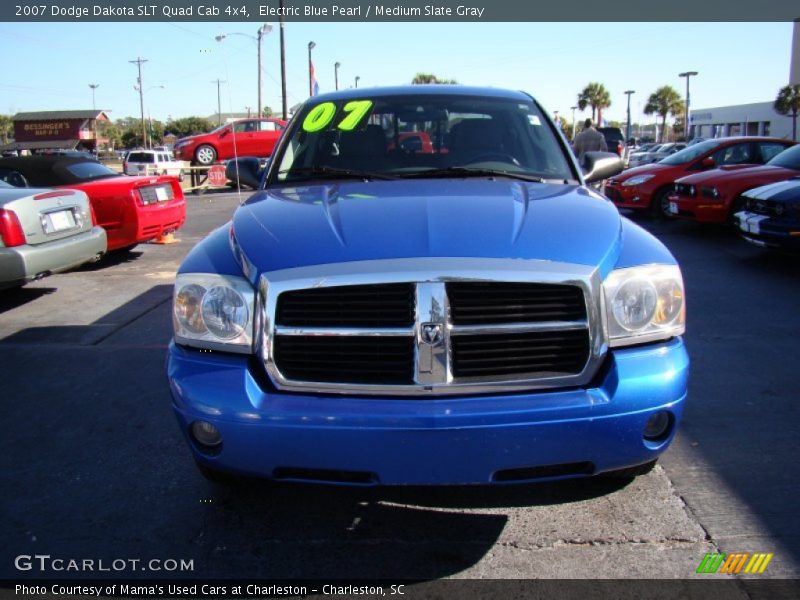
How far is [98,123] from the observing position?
9375cm

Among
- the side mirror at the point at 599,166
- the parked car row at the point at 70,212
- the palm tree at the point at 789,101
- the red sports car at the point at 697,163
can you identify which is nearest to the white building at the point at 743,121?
the palm tree at the point at 789,101

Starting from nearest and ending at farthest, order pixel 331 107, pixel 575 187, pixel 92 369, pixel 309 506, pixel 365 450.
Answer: pixel 365 450, pixel 309 506, pixel 575 187, pixel 331 107, pixel 92 369

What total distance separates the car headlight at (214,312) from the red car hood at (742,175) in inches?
362

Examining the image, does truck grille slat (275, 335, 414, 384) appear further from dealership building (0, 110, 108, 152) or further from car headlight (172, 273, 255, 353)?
dealership building (0, 110, 108, 152)

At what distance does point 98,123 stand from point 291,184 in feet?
335

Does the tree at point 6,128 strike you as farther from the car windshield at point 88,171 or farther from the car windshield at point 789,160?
the car windshield at point 789,160

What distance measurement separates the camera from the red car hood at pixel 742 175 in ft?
31.2

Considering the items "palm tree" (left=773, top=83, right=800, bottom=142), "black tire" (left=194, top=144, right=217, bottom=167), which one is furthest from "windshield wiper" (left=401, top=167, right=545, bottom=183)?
"palm tree" (left=773, top=83, right=800, bottom=142)

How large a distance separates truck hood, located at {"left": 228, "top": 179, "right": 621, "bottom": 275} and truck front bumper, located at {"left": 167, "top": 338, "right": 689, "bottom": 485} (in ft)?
1.39

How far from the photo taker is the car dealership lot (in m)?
2.47

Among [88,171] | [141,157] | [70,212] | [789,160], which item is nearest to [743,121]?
[141,157]

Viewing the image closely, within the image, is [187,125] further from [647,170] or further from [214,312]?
[214,312]

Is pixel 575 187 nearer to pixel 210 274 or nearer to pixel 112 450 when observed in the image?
pixel 210 274

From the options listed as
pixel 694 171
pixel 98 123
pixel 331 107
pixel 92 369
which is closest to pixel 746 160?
pixel 694 171
